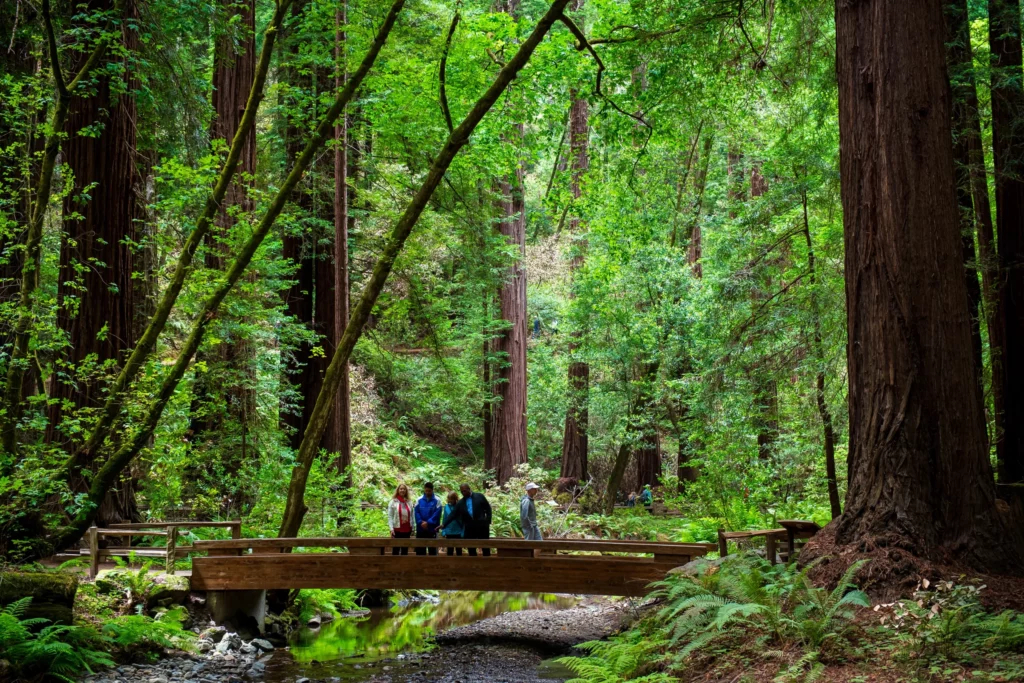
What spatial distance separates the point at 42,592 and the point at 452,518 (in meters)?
5.84

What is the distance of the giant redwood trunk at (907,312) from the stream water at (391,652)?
459 cm

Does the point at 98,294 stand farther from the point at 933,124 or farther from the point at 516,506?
the point at 933,124

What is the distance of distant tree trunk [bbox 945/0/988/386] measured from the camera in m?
9.74

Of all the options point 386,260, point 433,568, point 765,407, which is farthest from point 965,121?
point 433,568

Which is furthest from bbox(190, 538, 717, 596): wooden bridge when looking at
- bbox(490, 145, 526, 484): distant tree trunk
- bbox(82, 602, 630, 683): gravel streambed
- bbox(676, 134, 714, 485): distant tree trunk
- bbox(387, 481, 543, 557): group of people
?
bbox(490, 145, 526, 484): distant tree trunk

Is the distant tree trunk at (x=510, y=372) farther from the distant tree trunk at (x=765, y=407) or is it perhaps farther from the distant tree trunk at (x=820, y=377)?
the distant tree trunk at (x=820, y=377)

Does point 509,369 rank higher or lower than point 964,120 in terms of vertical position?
lower

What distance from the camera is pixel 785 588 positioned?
741 cm

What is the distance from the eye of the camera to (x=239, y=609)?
40.2 feet

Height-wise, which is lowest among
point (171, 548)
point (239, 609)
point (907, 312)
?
point (239, 609)

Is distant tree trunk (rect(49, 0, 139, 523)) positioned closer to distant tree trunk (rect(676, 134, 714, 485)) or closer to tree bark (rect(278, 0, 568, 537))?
tree bark (rect(278, 0, 568, 537))

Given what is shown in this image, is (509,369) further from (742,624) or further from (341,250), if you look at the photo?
(742,624)

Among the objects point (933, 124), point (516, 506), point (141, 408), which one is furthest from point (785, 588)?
point (516, 506)

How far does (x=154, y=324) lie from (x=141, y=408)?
1.09m
